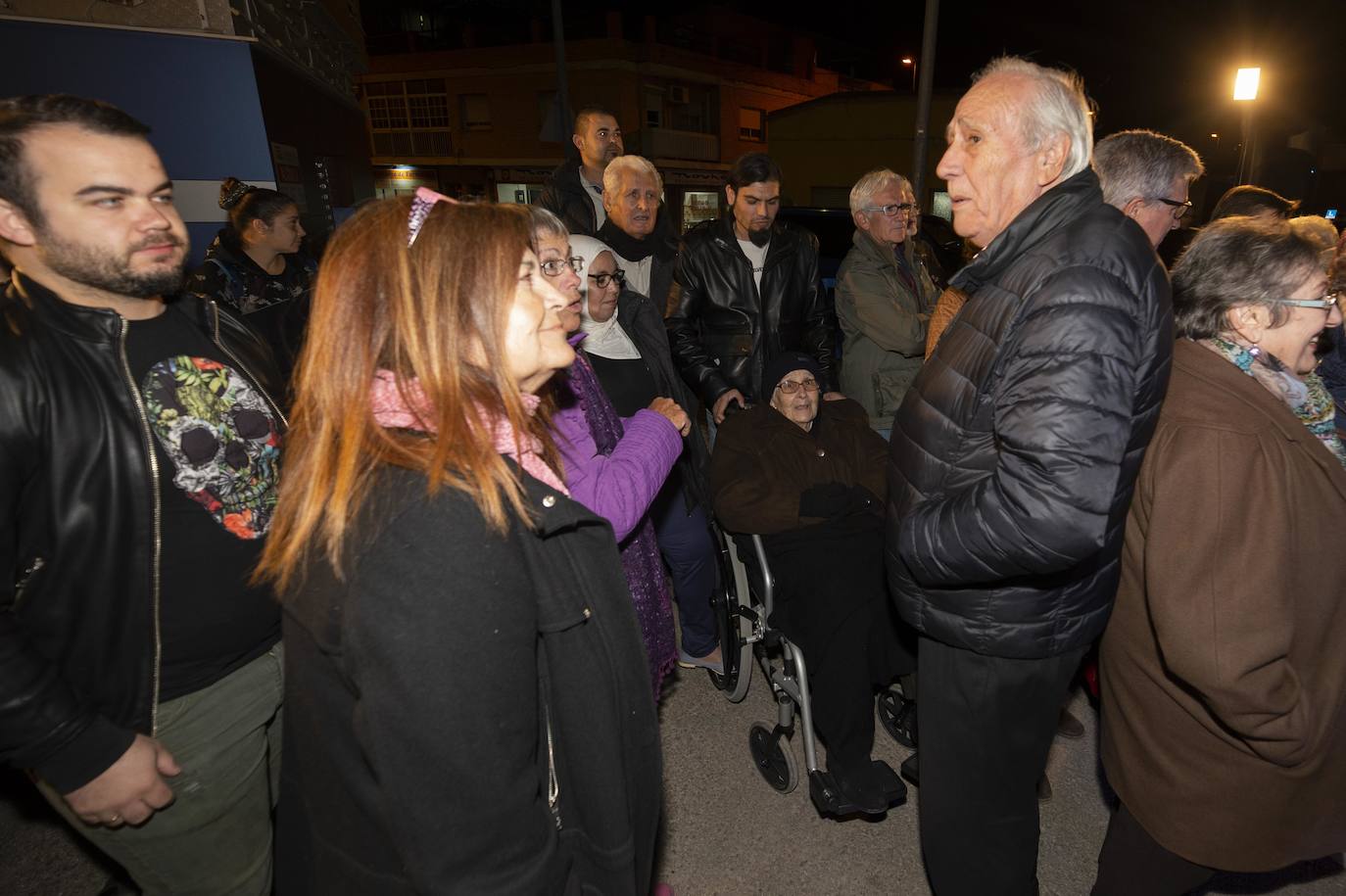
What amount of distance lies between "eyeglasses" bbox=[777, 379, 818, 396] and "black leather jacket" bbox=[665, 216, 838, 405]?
647 mm

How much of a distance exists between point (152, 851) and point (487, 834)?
1111 mm

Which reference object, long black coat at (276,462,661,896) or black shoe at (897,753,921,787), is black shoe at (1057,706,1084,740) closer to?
black shoe at (897,753,921,787)

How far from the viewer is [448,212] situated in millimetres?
1051

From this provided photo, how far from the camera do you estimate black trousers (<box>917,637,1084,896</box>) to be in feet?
5.59

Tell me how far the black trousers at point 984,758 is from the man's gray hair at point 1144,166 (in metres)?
1.78

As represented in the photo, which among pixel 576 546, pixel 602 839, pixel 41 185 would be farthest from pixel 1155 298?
pixel 41 185

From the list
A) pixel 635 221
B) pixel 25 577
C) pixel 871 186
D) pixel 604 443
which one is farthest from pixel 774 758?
pixel 871 186

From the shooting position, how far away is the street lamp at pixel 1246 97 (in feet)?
25.0

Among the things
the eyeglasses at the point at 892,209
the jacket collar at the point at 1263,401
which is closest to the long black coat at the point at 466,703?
the jacket collar at the point at 1263,401

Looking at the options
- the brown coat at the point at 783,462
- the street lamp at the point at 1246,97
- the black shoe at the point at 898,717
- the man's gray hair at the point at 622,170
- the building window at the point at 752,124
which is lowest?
the black shoe at the point at 898,717

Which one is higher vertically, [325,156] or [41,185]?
[325,156]

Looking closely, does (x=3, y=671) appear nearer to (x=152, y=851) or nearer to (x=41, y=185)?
(x=152, y=851)

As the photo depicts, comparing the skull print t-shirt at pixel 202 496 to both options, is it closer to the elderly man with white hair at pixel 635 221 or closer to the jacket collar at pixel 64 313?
the jacket collar at pixel 64 313

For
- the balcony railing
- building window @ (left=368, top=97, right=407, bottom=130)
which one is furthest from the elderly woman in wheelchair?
building window @ (left=368, top=97, right=407, bottom=130)
